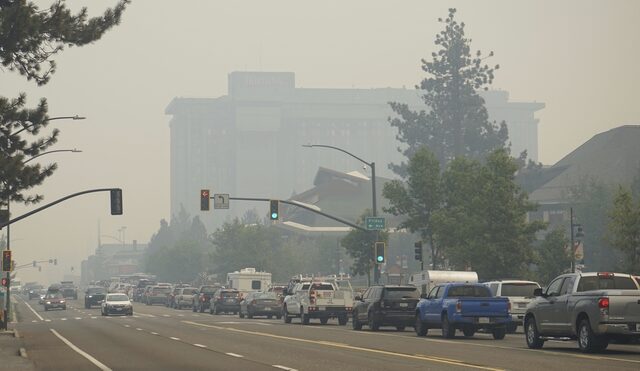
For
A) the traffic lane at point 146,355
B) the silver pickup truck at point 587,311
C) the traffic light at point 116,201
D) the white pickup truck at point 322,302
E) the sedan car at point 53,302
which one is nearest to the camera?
the traffic lane at point 146,355

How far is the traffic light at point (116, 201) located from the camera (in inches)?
2354

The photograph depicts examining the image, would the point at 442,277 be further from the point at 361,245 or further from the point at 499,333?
the point at 361,245

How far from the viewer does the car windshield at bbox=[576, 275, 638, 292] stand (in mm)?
28953

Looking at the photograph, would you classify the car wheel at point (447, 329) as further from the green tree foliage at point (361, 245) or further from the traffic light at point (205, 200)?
the green tree foliage at point (361, 245)

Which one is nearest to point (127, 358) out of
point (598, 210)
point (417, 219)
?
point (417, 219)

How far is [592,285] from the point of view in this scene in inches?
1141

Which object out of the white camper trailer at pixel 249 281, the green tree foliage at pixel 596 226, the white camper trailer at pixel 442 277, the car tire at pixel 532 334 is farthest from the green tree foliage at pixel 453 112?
the car tire at pixel 532 334

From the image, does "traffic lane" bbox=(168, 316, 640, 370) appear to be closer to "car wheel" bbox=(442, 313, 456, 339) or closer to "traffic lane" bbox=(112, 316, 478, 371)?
"car wheel" bbox=(442, 313, 456, 339)

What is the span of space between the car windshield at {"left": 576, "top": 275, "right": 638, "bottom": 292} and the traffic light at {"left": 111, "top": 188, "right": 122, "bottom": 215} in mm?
34723

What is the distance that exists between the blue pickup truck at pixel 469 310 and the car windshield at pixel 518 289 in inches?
176

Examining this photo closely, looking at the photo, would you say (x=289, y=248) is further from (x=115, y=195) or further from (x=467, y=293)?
(x=467, y=293)

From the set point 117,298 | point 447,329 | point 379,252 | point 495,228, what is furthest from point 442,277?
point 117,298

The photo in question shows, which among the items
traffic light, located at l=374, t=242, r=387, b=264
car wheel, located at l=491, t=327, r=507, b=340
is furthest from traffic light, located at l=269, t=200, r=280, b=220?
car wheel, located at l=491, t=327, r=507, b=340

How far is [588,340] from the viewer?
27.9 metres
